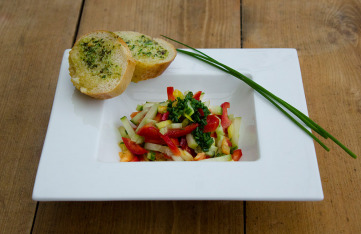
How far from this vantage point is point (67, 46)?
254 centimetres

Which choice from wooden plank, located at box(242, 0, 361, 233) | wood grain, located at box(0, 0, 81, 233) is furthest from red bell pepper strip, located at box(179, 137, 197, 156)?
wood grain, located at box(0, 0, 81, 233)

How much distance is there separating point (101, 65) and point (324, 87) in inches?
55.9

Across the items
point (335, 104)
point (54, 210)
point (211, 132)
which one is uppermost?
point (211, 132)

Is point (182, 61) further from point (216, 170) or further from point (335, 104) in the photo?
point (335, 104)

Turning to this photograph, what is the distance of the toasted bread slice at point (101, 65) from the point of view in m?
1.80

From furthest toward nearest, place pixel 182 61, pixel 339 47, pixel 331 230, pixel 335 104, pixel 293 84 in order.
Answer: pixel 339 47 → pixel 335 104 → pixel 182 61 → pixel 293 84 → pixel 331 230

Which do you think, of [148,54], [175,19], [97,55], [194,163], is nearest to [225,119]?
[194,163]

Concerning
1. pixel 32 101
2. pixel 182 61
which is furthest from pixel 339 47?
pixel 32 101

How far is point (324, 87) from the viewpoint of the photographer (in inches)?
90.3

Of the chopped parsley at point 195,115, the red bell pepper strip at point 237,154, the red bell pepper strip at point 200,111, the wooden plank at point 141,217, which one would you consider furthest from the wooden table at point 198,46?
the red bell pepper strip at point 200,111

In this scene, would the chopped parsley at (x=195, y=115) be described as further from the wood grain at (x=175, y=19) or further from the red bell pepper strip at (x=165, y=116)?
the wood grain at (x=175, y=19)

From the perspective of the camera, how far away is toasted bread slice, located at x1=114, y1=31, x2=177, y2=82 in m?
1.93

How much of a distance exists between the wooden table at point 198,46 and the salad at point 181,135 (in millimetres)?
259

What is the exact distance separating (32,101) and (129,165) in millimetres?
1064
